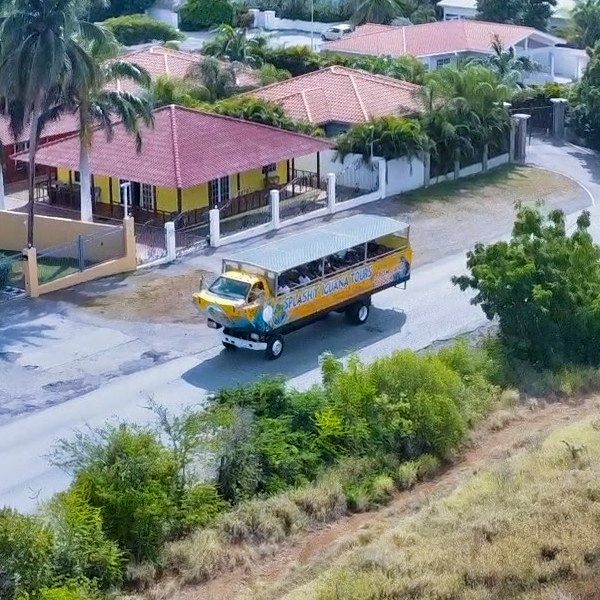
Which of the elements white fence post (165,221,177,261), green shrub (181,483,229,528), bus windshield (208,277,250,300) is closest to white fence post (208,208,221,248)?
white fence post (165,221,177,261)

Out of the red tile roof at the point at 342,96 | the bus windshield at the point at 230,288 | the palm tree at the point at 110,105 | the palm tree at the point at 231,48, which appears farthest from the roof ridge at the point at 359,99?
the bus windshield at the point at 230,288

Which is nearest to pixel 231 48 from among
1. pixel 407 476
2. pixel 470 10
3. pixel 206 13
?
pixel 206 13

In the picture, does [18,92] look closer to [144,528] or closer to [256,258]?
[256,258]

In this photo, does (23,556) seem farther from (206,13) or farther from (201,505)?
(206,13)

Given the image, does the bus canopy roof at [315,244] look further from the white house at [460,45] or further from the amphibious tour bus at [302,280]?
the white house at [460,45]

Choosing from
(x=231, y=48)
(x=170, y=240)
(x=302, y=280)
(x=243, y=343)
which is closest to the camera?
(x=243, y=343)

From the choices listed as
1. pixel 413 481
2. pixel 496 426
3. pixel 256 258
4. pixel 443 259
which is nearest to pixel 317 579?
pixel 413 481
